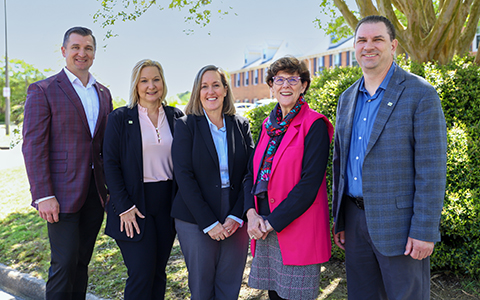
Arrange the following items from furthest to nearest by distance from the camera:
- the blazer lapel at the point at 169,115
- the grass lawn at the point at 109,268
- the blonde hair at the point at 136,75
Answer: the grass lawn at the point at 109,268, the blazer lapel at the point at 169,115, the blonde hair at the point at 136,75

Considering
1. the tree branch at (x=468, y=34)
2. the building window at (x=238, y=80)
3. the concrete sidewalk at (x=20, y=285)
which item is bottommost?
the concrete sidewalk at (x=20, y=285)

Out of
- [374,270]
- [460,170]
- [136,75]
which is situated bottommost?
[374,270]

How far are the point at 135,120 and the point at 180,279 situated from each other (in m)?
2.27

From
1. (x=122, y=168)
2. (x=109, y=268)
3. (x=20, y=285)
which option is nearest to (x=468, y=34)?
(x=122, y=168)

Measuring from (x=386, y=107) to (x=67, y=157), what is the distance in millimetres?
2745

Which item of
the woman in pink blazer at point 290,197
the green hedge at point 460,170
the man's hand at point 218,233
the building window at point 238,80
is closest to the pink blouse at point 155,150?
the man's hand at point 218,233

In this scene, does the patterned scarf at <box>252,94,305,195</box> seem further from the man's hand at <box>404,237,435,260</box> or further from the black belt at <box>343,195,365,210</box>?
the man's hand at <box>404,237,435,260</box>

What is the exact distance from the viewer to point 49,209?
339 cm

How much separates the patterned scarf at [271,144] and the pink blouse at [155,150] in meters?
0.88

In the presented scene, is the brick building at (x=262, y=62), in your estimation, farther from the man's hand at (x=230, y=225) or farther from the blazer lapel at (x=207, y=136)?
the man's hand at (x=230, y=225)

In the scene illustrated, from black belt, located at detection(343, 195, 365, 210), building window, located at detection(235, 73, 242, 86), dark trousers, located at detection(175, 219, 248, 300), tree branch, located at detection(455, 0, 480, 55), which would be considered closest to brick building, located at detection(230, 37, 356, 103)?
building window, located at detection(235, 73, 242, 86)

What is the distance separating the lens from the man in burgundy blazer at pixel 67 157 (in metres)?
3.39

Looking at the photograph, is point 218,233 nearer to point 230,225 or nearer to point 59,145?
point 230,225

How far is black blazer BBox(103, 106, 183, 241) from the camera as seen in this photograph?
3.28 metres
